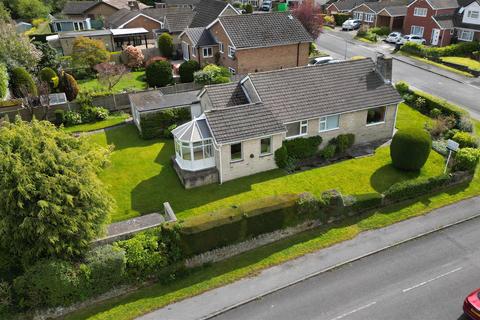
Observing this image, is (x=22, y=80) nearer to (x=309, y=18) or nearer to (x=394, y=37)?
(x=309, y=18)

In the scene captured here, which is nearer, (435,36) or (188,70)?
(188,70)

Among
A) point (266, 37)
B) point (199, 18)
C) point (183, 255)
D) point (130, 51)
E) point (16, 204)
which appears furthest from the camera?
point (199, 18)

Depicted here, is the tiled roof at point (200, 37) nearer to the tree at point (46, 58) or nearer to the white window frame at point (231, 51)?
the white window frame at point (231, 51)

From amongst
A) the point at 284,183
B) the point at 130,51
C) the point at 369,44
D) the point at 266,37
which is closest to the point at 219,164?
the point at 284,183

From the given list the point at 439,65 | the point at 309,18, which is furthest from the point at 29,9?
the point at 439,65

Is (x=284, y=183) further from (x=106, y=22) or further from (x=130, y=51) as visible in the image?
(x=106, y=22)
